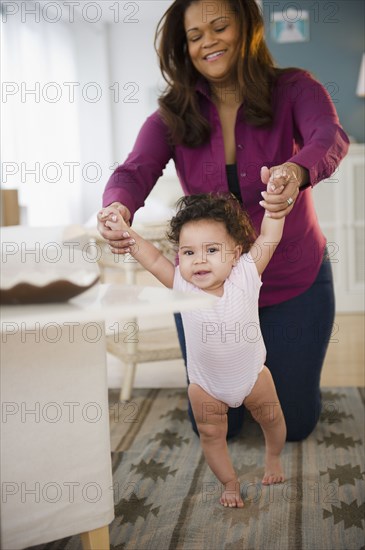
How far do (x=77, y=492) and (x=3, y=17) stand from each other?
4024mm

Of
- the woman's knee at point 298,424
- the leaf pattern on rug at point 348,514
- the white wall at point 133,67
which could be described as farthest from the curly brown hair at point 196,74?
the white wall at point 133,67

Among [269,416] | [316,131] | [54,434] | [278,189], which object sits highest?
[316,131]

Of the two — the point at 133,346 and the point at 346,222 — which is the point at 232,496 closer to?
the point at 133,346

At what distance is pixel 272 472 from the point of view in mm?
1706

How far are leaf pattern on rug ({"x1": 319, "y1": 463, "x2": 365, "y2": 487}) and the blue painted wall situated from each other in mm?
2710

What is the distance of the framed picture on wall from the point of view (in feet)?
13.1

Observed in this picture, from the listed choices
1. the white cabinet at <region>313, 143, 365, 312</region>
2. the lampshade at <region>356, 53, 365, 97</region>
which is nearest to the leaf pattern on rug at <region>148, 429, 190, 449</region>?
the white cabinet at <region>313, 143, 365, 312</region>

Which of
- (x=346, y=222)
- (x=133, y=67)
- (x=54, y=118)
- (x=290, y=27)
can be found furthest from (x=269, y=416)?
(x=133, y=67)

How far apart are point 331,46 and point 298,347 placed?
259cm

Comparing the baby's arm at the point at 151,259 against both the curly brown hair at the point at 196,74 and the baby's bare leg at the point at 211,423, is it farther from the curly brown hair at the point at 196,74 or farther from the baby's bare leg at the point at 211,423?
the curly brown hair at the point at 196,74

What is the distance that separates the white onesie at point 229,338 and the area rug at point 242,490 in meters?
0.27

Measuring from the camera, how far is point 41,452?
124 centimetres

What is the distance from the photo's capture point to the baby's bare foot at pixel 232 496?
1.58 meters

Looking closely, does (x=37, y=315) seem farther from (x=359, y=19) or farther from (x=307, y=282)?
(x=359, y=19)
